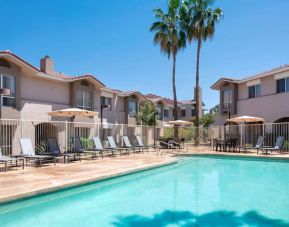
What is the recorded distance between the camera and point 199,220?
726 cm

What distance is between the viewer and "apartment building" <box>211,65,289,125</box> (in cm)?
2555

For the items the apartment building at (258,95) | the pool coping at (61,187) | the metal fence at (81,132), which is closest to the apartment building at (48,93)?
the metal fence at (81,132)

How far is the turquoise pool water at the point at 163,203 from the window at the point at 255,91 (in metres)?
16.5

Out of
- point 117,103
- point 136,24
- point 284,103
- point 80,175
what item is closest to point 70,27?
point 136,24

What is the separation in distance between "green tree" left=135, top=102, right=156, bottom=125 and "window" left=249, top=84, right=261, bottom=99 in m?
9.41

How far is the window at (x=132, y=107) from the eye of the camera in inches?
1281

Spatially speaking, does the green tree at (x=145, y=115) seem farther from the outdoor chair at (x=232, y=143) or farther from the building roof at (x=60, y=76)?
the outdoor chair at (x=232, y=143)

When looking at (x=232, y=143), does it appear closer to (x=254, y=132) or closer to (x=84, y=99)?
(x=254, y=132)

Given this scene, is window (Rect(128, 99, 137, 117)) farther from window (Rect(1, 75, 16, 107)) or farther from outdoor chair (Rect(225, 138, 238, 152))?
window (Rect(1, 75, 16, 107))

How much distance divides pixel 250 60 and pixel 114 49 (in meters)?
10.8

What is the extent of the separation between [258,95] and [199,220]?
23468mm

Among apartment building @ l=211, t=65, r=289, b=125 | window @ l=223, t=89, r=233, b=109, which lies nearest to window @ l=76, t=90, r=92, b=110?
apartment building @ l=211, t=65, r=289, b=125

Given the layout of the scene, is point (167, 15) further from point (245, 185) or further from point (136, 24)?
point (245, 185)

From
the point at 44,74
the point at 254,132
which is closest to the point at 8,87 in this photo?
the point at 44,74
